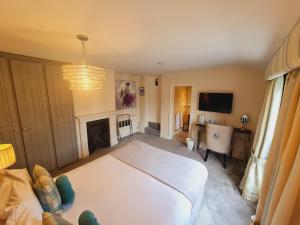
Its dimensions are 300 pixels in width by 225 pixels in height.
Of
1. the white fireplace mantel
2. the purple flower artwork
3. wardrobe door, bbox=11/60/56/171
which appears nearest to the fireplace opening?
the white fireplace mantel

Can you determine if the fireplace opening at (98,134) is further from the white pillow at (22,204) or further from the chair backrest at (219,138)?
the chair backrest at (219,138)

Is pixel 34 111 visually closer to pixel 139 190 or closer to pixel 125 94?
pixel 139 190

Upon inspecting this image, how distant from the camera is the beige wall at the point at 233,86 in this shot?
9.64 ft

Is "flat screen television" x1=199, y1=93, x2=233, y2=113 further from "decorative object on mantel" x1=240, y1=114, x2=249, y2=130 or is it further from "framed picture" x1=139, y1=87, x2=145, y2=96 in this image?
"framed picture" x1=139, y1=87, x2=145, y2=96

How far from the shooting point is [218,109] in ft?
11.1

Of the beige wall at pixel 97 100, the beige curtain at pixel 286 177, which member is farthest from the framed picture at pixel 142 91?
the beige curtain at pixel 286 177

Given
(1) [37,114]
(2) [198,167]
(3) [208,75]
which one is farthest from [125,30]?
(3) [208,75]

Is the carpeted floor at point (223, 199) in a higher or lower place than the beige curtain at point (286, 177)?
lower

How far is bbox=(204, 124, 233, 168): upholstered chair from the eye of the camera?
283 centimetres

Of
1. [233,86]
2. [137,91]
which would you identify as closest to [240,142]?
[233,86]

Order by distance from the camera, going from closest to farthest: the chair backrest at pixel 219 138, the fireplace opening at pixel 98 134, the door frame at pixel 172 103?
the chair backrest at pixel 219 138 → the fireplace opening at pixel 98 134 → the door frame at pixel 172 103

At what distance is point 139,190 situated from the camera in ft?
4.87

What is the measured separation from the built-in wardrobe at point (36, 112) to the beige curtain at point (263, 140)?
3.50m

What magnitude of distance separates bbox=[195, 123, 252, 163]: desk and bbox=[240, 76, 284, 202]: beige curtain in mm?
1008
